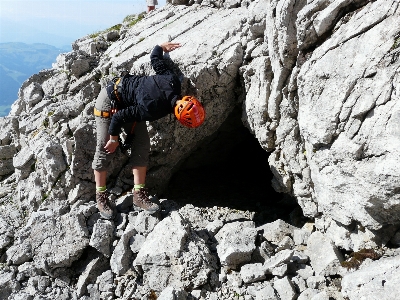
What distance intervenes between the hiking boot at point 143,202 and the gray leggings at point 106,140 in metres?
0.79

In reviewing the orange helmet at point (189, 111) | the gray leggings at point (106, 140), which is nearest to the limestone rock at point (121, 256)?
the gray leggings at point (106, 140)

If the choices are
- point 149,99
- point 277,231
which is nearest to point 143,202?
point 149,99

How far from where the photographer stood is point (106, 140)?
8.68 meters

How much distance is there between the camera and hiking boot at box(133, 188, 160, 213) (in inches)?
349

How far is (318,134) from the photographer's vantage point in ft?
22.0

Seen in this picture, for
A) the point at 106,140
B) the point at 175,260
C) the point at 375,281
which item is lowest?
the point at 375,281

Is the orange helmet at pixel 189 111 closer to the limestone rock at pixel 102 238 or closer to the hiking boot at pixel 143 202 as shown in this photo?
the hiking boot at pixel 143 202

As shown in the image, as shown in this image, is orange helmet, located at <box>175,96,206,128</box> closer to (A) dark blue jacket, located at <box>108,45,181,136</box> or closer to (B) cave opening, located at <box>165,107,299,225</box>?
(A) dark blue jacket, located at <box>108,45,181,136</box>

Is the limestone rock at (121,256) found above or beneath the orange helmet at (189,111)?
beneath

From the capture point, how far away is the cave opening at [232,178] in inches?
443

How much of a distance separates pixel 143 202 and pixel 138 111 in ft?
8.88

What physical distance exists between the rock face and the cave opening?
979mm

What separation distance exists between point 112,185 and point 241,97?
4912 millimetres

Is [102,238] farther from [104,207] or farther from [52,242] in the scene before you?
[52,242]
